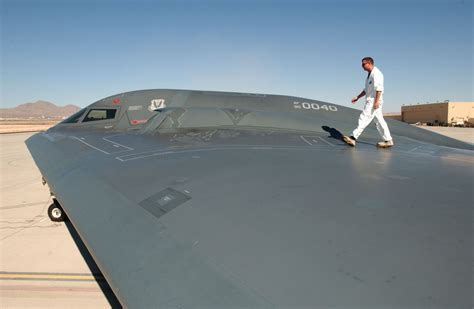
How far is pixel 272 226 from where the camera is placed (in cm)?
169

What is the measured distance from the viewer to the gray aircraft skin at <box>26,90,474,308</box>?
119 cm

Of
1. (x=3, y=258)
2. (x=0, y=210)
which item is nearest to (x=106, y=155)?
(x=3, y=258)

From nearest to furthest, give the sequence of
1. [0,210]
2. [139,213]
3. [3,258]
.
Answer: [139,213]
[3,258]
[0,210]

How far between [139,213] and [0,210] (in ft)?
26.3

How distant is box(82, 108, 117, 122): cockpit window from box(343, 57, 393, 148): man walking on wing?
22.0 feet

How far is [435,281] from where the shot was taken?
1.15m

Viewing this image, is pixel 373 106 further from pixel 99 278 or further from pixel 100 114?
pixel 100 114

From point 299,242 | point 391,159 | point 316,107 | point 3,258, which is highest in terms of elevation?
point 316,107

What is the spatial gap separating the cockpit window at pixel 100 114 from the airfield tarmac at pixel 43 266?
9.64ft

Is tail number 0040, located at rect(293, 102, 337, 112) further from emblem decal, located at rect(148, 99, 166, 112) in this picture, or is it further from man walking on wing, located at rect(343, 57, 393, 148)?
emblem decal, located at rect(148, 99, 166, 112)

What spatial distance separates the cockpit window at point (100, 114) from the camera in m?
7.99

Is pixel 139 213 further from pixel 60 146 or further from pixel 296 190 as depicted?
pixel 60 146

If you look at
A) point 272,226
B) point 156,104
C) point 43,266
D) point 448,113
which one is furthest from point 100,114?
point 448,113

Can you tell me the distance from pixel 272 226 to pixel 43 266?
16.0ft
